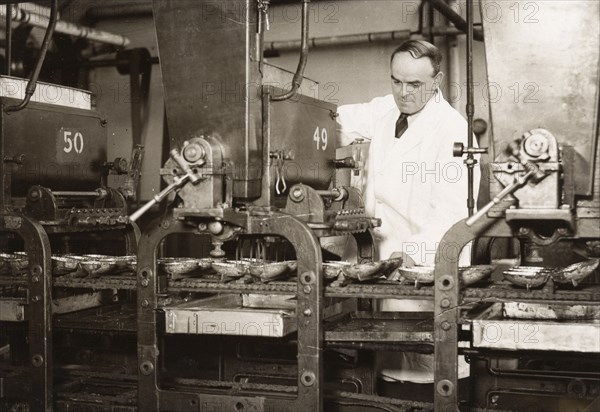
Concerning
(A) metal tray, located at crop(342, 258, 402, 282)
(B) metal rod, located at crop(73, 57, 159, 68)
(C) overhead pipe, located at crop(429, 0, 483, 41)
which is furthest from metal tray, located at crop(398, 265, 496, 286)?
(B) metal rod, located at crop(73, 57, 159, 68)

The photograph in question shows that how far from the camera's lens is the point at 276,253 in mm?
3795

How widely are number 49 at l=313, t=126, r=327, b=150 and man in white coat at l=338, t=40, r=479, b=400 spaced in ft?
2.00

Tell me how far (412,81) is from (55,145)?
1.88 m

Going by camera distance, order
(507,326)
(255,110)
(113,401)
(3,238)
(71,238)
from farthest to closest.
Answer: (71,238) → (3,238) → (113,401) → (255,110) → (507,326)

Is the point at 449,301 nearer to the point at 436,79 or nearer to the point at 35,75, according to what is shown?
the point at 436,79

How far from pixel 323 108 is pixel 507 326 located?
61.0 inches

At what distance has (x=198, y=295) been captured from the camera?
371 centimetres

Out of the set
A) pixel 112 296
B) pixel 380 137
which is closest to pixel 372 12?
pixel 380 137

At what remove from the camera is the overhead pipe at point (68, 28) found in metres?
5.31

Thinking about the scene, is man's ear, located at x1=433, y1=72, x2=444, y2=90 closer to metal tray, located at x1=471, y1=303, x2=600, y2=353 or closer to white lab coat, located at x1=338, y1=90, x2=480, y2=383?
white lab coat, located at x1=338, y1=90, x2=480, y2=383

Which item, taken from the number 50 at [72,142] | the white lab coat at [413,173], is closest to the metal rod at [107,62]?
the number 50 at [72,142]

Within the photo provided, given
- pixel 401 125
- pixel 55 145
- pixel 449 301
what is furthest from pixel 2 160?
pixel 449 301

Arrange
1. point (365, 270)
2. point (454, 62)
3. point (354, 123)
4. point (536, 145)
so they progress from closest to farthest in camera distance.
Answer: point (536, 145)
point (365, 270)
point (354, 123)
point (454, 62)

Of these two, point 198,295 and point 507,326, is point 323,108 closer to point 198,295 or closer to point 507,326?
point 198,295
